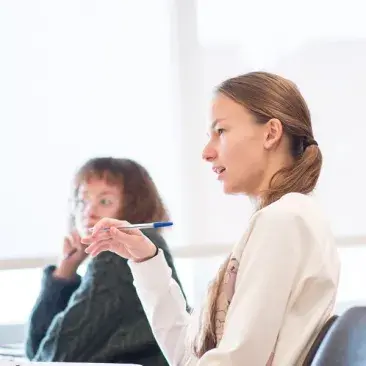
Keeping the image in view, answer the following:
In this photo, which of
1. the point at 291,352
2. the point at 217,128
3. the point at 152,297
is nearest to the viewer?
the point at 291,352

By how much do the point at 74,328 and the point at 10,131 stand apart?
2.80ft

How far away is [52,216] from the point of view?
7.18ft

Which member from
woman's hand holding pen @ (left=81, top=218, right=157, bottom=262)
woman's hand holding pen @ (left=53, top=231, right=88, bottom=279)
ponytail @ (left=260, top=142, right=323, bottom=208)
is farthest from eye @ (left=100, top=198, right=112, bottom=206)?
ponytail @ (left=260, top=142, right=323, bottom=208)

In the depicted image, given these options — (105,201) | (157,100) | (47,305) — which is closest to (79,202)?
(105,201)

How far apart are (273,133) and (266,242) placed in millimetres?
224

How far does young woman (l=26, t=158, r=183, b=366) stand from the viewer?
1568mm

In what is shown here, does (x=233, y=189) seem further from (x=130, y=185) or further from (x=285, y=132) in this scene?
(x=130, y=185)

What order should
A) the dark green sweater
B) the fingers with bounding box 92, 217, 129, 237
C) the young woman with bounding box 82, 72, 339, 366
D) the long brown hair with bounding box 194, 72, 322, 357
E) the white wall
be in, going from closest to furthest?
the young woman with bounding box 82, 72, 339, 366
the long brown hair with bounding box 194, 72, 322, 357
the fingers with bounding box 92, 217, 129, 237
the dark green sweater
the white wall

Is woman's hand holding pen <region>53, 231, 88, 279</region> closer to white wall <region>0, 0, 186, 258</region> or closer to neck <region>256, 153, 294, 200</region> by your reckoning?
white wall <region>0, 0, 186, 258</region>

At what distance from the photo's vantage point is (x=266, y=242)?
1052 mm

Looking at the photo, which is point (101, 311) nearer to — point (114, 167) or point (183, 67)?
point (114, 167)

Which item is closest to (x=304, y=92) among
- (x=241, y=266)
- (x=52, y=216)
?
(x=52, y=216)

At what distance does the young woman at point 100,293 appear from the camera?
1568 mm

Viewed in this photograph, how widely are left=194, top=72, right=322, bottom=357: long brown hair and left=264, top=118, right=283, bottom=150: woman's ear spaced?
10 mm
